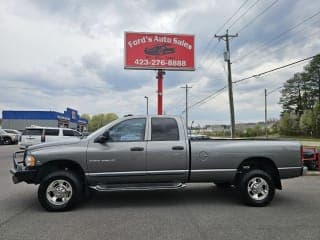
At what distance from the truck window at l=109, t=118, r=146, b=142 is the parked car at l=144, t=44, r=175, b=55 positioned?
16934mm

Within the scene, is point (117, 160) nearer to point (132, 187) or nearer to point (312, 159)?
point (132, 187)

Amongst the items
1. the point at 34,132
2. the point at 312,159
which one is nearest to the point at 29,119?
the point at 34,132

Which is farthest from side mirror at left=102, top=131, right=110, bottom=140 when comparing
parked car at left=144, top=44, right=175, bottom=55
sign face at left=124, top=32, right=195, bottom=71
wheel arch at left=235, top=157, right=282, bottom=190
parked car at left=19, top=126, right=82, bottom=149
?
parked car at left=144, top=44, right=175, bottom=55

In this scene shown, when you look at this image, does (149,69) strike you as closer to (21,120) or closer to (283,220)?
(283,220)

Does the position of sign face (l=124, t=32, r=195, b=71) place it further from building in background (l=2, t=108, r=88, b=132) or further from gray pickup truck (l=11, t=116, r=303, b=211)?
building in background (l=2, t=108, r=88, b=132)

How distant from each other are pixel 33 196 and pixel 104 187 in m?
2.30

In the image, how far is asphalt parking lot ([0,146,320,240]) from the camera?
482 cm

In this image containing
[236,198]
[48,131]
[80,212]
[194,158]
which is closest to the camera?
[80,212]

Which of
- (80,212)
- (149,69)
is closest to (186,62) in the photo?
(149,69)

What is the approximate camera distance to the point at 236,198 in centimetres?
730

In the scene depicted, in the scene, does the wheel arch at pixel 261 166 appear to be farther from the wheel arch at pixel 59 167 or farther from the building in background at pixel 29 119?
the building in background at pixel 29 119

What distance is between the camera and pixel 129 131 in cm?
662

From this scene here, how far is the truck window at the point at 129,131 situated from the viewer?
6.53 metres

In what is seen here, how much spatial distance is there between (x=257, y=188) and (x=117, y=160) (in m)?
2.98
